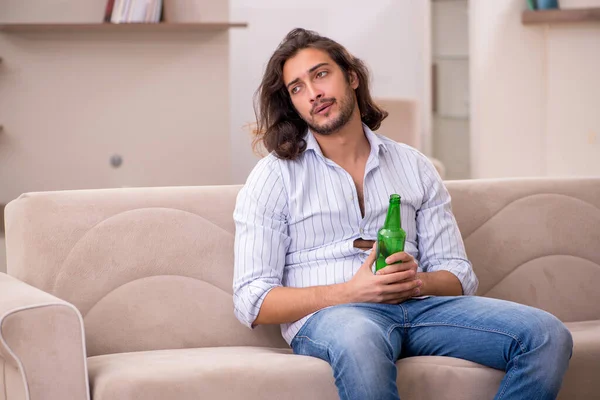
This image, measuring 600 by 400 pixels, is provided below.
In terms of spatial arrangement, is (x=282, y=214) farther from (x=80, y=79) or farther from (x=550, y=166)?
(x=550, y=166)

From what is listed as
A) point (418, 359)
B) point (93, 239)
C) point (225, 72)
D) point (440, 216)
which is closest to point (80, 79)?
point (225, 72)

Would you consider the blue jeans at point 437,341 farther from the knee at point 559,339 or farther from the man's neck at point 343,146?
the man's neck at point 343,146

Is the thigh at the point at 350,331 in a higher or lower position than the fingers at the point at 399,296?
lower

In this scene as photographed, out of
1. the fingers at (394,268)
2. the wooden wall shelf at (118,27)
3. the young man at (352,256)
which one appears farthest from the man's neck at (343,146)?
the wooden wall shelf at (118,27)

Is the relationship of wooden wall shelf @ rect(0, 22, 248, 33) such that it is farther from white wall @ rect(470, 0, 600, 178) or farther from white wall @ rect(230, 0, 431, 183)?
white wall @ rect(470, 0, 600, 178)

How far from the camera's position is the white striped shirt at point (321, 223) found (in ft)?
6.50

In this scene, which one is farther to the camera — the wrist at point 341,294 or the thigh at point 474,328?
the wrist at point 341,294

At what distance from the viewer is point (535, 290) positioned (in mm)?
2379

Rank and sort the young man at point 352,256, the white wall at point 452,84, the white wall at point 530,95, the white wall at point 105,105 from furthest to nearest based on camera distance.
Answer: the white wall at point 452,84 < the white wall at point 530,95 < the white wall at point 105,105 < the young man at point 352,256

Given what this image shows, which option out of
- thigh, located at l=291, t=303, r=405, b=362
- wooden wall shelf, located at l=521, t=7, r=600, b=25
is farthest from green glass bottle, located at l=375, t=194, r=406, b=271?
wooden wall shelf, located at l=521, t=7, r=600, b=25

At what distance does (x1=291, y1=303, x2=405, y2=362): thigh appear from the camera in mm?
1703

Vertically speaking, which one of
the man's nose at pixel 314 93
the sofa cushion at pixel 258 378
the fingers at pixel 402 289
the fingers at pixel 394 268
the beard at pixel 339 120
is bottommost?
the sofa cushion at pixel 258 378

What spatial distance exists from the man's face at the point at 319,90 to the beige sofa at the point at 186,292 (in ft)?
1.13

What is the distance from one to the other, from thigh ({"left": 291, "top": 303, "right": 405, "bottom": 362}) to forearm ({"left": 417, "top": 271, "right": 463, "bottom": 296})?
0.12 metres
